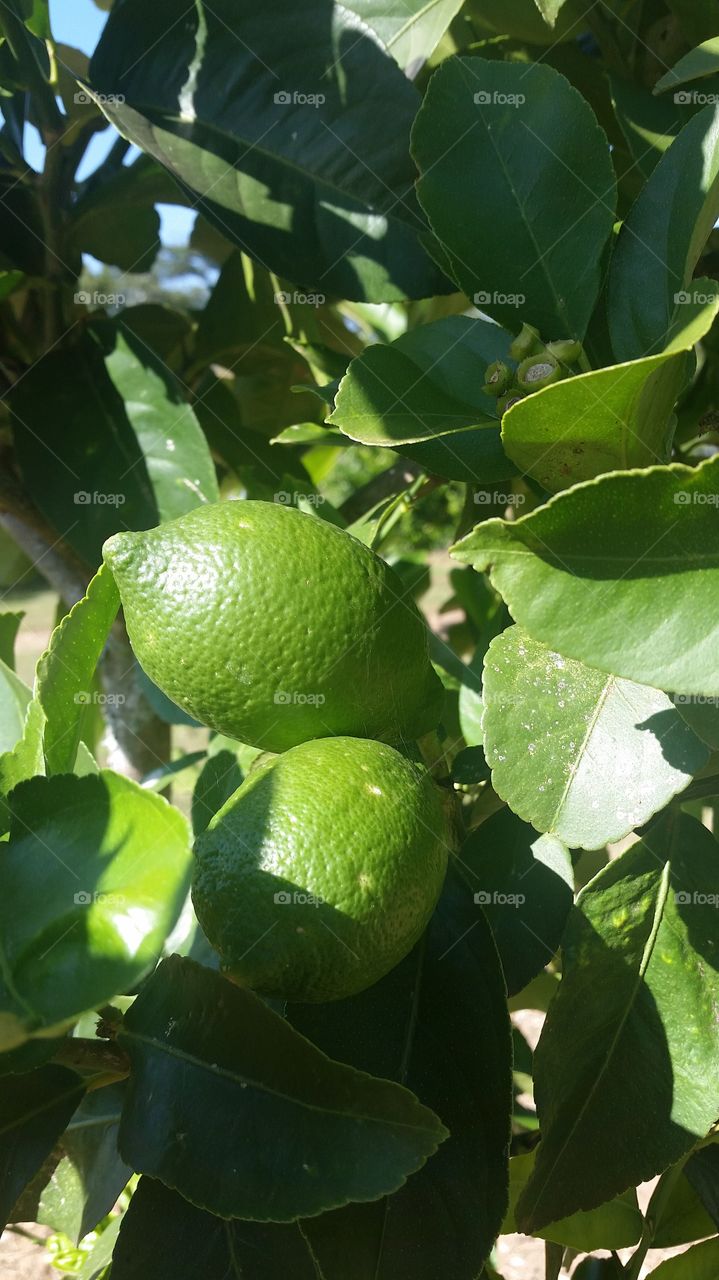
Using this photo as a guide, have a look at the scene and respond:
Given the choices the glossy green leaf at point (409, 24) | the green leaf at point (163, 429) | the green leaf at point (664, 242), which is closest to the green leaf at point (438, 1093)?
the green leaf at point (664, 242)

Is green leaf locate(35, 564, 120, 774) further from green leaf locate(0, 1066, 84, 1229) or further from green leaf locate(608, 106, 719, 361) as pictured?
green leaf locate(608, 106, 719, 361)

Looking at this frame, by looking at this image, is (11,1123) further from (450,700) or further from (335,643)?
(450,700)

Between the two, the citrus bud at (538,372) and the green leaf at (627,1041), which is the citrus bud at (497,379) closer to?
the citrus bud at (538,372)

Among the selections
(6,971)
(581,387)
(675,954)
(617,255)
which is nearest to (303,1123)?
(6,971)

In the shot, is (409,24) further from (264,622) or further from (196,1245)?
(196,1245)

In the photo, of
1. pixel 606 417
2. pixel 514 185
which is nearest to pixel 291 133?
pixel 514 185

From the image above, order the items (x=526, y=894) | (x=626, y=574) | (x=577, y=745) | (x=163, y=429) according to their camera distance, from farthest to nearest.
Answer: (x=163, y=429) → (x=526, y=894) → (x=577, y=745) → (x=626, y=574)
